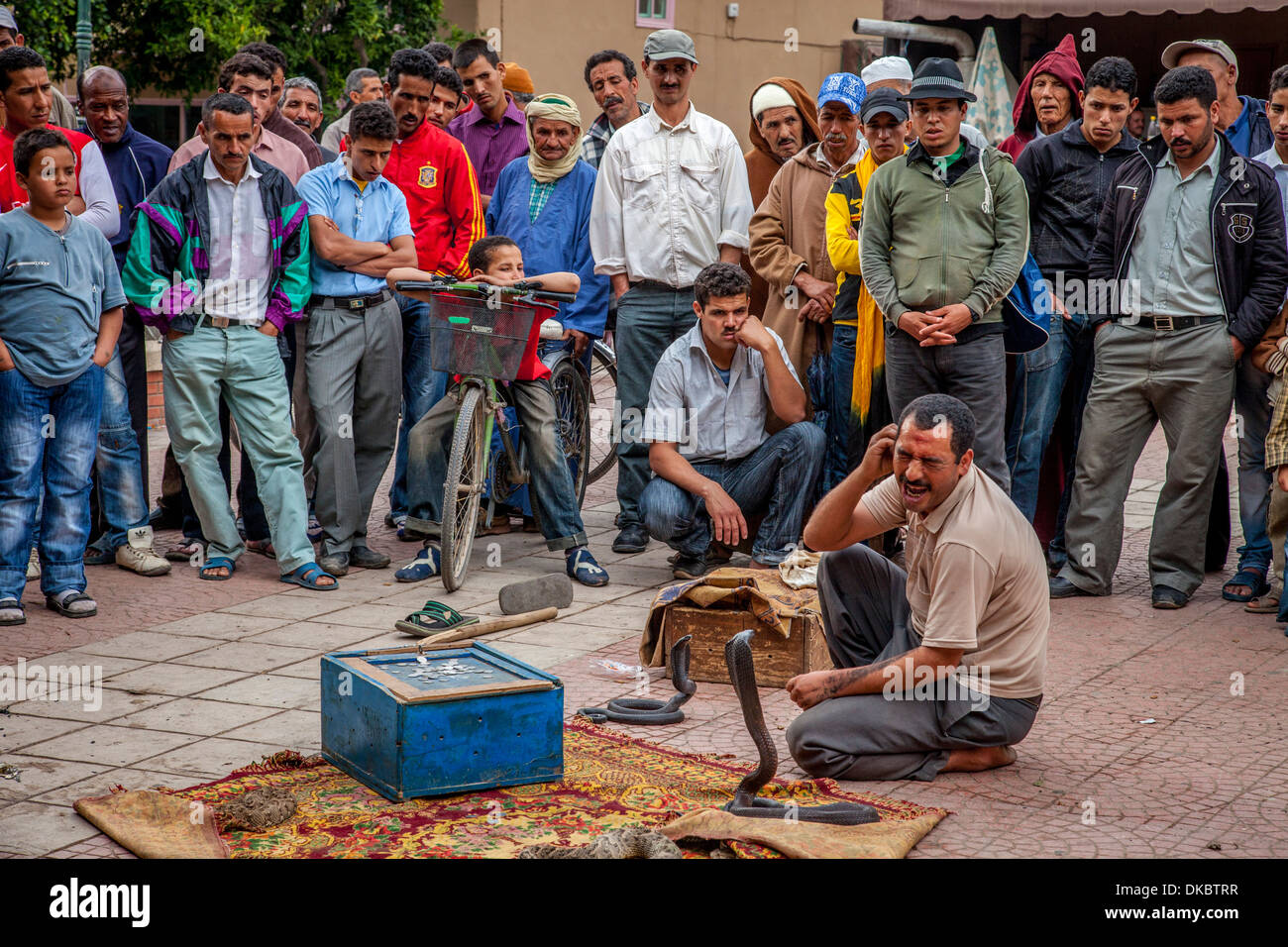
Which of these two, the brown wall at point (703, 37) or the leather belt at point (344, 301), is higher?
the brown wall at point (703, 37)

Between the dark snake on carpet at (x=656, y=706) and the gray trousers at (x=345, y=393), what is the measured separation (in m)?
2.43

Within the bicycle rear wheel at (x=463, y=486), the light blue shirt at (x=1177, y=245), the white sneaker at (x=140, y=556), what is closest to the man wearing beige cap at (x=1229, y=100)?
the light blue shirt at (x=1177, y=245)

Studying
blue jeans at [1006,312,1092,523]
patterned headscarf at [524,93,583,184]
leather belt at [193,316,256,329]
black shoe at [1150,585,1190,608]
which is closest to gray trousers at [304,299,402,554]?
leather belt at [193,316,256,329]

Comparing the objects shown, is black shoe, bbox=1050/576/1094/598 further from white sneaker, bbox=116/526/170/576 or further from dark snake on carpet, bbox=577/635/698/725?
white sneaker, bbox=116/526/170/576

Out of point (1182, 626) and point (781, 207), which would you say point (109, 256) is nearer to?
point (781, 207)

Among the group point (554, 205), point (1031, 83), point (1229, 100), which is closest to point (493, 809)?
point (554, 205)

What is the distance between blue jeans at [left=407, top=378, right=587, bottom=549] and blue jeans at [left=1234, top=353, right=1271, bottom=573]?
313 cm

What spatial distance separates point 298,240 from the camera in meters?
7.07

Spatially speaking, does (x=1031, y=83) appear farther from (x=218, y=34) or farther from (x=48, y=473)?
(x=218, y=34)

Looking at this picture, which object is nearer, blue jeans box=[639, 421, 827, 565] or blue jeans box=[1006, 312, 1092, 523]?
blue jeans box=[639, 421, 827, 565]

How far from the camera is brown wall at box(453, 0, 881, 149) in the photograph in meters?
20.5

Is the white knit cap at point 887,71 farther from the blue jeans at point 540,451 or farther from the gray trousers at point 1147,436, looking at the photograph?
the blue jeans at point 540,451

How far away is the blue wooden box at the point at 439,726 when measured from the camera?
13.8 feet

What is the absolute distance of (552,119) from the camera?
7785mm
